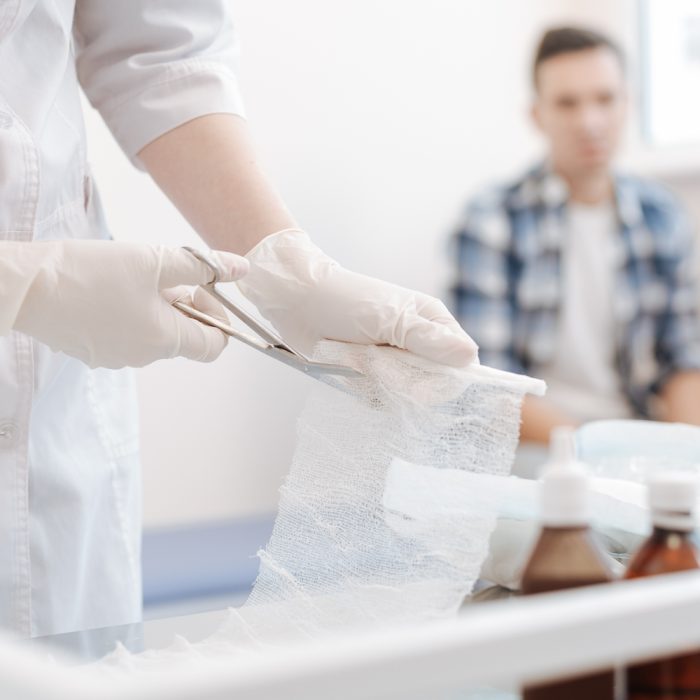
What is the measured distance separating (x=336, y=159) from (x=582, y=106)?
0.62m

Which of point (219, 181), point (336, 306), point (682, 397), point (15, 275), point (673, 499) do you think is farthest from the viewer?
point (682, 397)

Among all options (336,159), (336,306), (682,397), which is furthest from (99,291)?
(682,397)

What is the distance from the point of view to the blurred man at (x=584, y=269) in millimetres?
2432

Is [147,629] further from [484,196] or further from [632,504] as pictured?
[484,196]

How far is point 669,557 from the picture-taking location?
0.51 meters

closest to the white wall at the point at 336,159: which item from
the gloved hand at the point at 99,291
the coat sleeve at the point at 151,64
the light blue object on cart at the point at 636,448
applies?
the coat sleeve at the point at 151,64

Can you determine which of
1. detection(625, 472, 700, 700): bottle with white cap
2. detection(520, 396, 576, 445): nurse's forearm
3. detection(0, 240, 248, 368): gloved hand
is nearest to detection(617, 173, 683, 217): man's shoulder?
detection(520, 396, 576, 445): nurse's forearm

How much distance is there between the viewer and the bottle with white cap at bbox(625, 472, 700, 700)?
1.57 feet

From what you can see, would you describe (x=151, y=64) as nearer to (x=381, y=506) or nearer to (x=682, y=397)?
(x=381, y=506)

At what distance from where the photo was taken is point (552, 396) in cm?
242

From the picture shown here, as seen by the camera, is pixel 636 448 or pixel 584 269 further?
pixel 584 269

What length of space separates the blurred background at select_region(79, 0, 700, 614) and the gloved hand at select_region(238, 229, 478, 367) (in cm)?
103

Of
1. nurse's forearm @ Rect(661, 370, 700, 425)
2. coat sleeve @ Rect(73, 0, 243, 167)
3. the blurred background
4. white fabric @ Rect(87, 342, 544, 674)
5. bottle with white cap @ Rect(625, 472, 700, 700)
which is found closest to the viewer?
bottle with white cap @ Rect(625, 472, 700, 700)

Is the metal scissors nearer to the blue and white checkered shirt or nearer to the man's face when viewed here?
the blue and white checkered shirt
